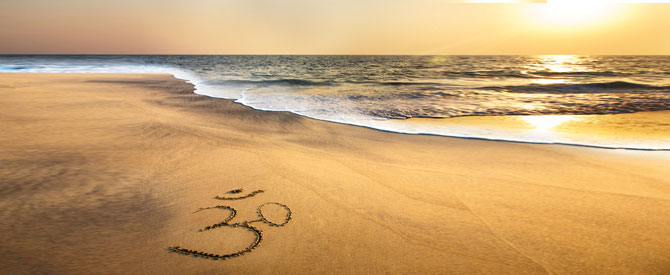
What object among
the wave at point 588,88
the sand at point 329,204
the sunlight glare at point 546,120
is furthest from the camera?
the wave at point 588,88

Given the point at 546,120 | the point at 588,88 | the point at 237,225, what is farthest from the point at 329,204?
the point at 588,88

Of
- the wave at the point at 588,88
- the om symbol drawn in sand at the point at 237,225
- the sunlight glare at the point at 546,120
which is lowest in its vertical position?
the om symbol drawn in sand at the point at 237,225

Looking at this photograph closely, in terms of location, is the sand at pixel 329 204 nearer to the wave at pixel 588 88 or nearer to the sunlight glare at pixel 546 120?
the sunlight glare at pixel 546 120

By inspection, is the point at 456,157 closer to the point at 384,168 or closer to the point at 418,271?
the point at 384,168

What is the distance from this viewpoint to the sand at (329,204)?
1.77 m

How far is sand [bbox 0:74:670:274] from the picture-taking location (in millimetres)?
1774

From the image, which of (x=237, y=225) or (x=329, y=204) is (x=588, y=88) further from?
(x=237, y=225)

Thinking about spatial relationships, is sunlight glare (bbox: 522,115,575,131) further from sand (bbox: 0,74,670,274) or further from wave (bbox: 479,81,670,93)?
wave (bbox: 479,81,670,93)

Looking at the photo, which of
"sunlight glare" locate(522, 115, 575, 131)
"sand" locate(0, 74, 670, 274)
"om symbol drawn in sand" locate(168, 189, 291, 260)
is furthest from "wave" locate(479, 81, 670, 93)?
"om symbol drawn in sand" locate(168, 189, 291, 260)

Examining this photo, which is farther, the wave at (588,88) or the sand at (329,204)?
the wave at (588,88)

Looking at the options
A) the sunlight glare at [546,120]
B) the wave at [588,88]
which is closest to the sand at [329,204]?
the sunlight glare at [546,120]

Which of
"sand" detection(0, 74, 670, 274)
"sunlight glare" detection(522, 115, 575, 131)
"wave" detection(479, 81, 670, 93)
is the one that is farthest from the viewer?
"wave" detection(479, 81, 670, 93)

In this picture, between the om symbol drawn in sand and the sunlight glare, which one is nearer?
the om symbol drawn in sand

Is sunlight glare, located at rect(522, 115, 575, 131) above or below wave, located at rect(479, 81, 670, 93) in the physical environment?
below
